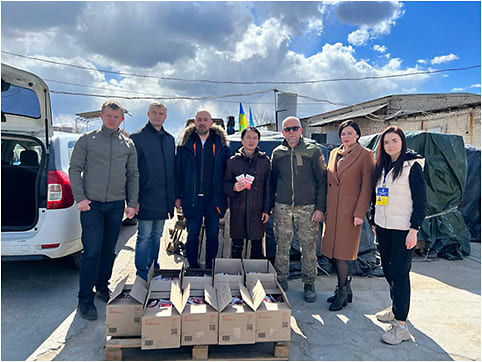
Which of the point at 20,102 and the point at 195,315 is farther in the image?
the point at 20,102

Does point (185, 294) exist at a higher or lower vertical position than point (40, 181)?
lower


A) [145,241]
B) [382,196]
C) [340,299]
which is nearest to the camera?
[382,196]

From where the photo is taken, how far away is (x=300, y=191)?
3.29 m

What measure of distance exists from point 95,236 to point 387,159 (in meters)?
2.66

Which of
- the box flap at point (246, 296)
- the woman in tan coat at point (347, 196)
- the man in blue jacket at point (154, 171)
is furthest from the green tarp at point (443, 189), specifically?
the box flap at point (246, 296)

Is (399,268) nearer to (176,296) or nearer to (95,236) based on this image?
(176,296)

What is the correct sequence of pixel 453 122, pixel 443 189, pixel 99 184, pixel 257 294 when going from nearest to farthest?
pixel 257 294, pixel 99 184, pixel 443 189, pixel 453 122

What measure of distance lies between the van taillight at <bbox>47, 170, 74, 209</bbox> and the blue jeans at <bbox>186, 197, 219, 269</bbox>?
1256mm

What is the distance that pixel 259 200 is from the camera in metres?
3.42

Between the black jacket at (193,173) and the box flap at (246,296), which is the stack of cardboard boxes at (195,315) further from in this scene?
the black jacket at (193,173)

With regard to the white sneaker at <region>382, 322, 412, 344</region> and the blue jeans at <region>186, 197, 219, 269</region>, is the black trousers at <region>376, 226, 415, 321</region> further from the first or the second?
the blue jeans at <region>186, 197, 219, 269</region>

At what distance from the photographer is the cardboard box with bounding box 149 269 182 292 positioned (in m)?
2.61

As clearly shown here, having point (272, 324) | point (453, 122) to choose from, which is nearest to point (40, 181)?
point (272, 324)

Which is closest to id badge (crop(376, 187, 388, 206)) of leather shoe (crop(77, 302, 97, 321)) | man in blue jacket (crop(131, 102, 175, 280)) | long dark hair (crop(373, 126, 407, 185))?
Answer: long dark hair (crop(373, 126, 407, 185))
